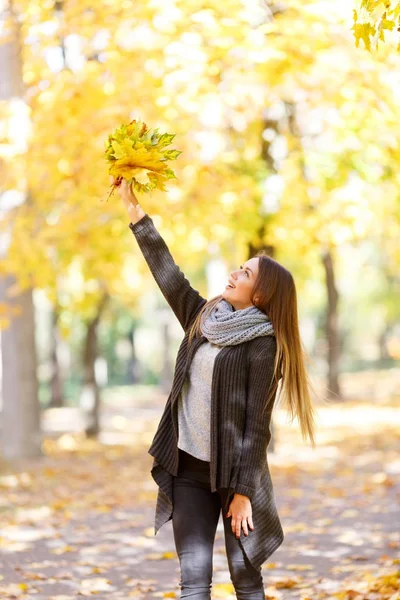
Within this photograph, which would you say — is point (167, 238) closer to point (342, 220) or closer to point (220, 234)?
point (220, 234)

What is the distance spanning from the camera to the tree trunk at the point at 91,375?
1788 cm

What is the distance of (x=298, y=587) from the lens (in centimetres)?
580

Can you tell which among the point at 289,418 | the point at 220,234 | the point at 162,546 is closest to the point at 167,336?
the point at 220,234

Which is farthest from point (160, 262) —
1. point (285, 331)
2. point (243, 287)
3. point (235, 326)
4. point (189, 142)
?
point (189, 142)

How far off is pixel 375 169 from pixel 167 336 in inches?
874

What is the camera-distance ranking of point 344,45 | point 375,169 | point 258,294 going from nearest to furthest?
point 258,294 < point 344,45 < point 375,169

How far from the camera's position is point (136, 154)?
12.6ft

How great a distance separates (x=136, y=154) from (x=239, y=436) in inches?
50.0

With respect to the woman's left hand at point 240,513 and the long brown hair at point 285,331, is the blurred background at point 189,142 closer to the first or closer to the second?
the long brown hair at point 285,331

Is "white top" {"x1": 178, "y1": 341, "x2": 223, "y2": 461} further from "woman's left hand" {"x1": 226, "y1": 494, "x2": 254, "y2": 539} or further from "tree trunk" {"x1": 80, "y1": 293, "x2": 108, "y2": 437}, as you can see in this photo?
"tree trunk" {"x1": 80, "y1": 293, "x2": 108, "y2": 437}

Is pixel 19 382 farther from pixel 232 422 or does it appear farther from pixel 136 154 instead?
pixel 232 422

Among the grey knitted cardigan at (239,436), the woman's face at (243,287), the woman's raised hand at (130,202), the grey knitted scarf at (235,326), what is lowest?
the grey knitted cardigan at (239,436)

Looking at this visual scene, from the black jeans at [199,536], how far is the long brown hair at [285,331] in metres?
0.46

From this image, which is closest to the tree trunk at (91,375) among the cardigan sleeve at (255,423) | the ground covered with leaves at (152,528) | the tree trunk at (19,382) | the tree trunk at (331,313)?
the ground covered with leaves at (152,528)
